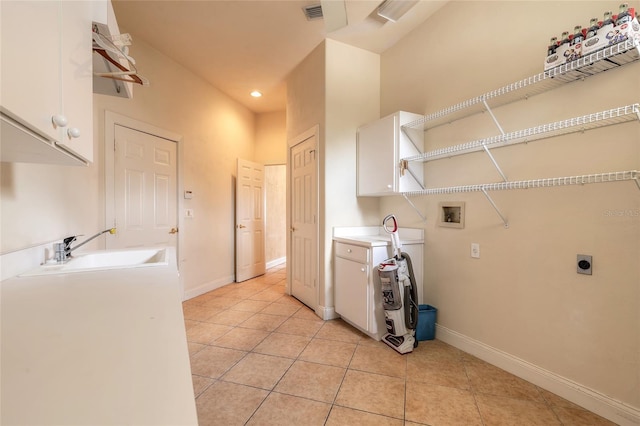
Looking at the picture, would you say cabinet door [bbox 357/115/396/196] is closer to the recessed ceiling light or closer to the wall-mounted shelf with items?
the wall-mounted shelf with items

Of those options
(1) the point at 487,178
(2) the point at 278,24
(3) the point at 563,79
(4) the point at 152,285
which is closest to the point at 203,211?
(2) the point at 278,24

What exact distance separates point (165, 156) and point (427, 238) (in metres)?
3.14

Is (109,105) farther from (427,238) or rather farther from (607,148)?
(607,148)

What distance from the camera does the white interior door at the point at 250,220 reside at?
445cm

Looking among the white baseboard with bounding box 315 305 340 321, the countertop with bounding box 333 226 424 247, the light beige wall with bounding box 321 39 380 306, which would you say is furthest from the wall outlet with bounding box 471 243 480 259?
the white baseboard with bounding box 315 305 340 321

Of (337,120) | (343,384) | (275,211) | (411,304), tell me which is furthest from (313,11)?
(275,211)

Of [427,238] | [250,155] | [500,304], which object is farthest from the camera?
[250,155]

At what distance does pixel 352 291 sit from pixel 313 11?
104 inches

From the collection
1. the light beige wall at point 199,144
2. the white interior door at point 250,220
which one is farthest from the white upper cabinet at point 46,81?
the white interior door at point 250,220

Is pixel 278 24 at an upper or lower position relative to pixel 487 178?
upper

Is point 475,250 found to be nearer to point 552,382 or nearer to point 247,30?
point 552,382

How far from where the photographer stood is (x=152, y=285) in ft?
3.24

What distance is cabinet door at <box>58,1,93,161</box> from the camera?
88 cm

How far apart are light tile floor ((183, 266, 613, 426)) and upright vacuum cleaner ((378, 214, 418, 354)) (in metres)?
0.10
